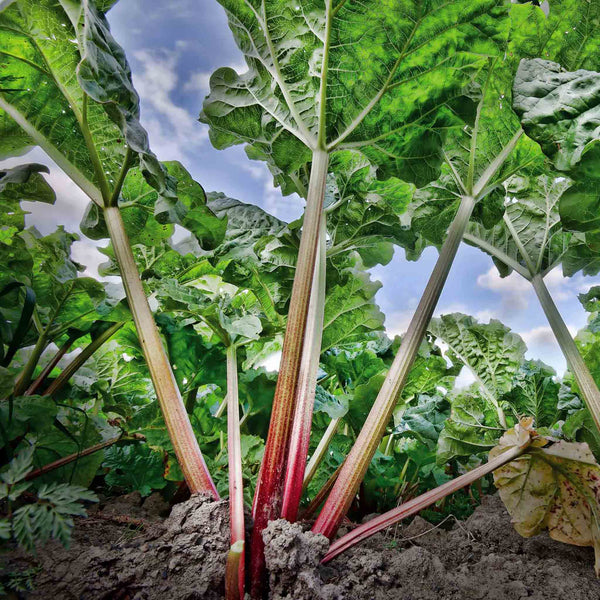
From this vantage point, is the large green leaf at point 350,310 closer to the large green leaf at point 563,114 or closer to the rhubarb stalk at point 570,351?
the rhubarb stalk at point 570,351

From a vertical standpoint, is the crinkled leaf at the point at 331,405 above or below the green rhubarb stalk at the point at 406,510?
above

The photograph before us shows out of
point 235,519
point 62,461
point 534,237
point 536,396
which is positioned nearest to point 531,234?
point 534,237

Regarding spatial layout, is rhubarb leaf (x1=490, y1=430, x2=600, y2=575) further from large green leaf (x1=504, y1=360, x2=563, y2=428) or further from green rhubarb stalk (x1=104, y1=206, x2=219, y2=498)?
green rhubarb stalk (x1=104, y1=206, x2=219, y2=498)

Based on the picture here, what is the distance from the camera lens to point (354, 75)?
4.88 feet

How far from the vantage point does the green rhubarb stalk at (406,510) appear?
1113 millimetres

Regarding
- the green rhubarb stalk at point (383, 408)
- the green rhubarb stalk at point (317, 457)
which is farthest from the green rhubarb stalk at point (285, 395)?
the green rhubarb stalk at point (317, 457)

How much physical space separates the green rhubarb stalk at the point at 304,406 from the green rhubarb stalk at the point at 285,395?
0.03 m

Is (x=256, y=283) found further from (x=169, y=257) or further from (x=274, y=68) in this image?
(x=274, y=68)

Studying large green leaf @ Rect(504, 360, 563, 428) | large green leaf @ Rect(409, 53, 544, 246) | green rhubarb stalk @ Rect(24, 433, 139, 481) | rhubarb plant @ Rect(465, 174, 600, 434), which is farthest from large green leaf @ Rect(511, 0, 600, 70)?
green rhubarb stalk @ Rect(24, 433, 139, 481)

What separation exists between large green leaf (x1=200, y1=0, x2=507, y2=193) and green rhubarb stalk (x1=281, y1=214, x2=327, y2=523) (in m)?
0.40

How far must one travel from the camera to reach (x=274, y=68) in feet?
5.12

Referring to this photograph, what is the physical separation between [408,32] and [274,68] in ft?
1.53

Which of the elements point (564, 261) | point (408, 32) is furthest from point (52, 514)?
point (564, 261)

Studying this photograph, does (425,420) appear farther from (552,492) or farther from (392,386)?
(392,386)
